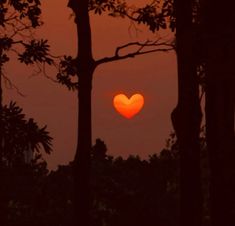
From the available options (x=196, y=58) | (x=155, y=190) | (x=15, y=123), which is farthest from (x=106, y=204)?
(x=196, y=58)

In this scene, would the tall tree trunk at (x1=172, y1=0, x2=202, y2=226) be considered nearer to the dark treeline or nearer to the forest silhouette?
the forest silhouette

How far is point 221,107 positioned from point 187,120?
2.14 metres

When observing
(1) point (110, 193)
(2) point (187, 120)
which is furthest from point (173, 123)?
(1) point (110, 193)

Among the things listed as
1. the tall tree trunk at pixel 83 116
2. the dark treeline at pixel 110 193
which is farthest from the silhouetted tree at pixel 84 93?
the dark treeline at pixel 110 193

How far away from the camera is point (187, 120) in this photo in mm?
21641

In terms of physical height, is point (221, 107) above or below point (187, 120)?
below

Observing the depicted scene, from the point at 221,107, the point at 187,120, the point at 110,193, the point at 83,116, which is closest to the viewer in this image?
the point at 221,107

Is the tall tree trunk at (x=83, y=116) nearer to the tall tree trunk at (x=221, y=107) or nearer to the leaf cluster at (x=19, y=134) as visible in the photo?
the leaf cluster at (x=19, y=134)

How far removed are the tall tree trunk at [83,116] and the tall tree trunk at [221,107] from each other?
647cm

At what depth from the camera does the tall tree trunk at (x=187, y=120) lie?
837 inches

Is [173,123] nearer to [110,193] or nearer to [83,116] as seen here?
[83,116]

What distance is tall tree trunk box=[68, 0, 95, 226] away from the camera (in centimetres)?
2530

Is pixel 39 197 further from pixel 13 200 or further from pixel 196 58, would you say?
pixel 196 58

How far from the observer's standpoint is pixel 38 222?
4406 centimetres
